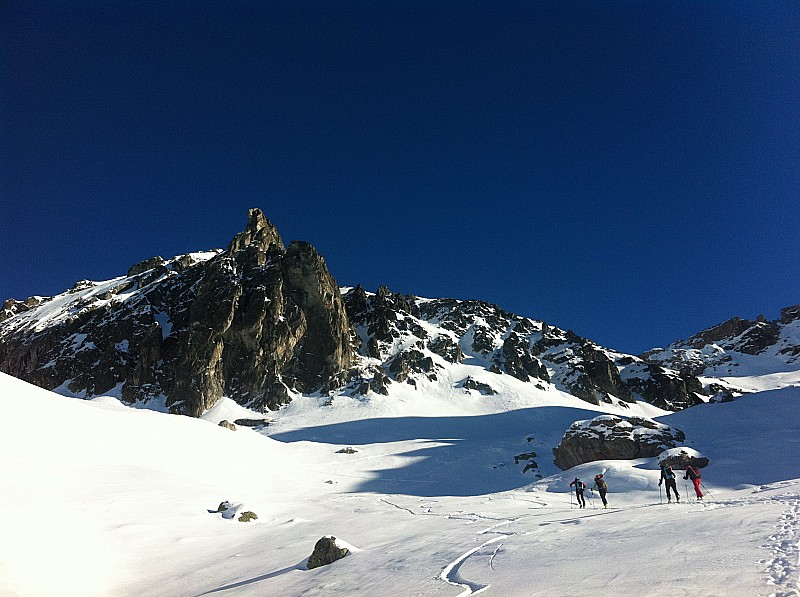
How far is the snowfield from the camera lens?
7.97m

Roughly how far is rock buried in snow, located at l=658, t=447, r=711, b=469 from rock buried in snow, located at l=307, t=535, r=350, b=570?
24.7m

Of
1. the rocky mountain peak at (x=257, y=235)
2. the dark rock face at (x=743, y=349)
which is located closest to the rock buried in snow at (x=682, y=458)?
the rocky mountain peak at (x=257, y=235)

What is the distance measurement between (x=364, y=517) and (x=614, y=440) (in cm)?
2438

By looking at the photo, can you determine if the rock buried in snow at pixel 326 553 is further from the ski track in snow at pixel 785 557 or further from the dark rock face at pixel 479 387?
the dark rock face at pixel 479 387

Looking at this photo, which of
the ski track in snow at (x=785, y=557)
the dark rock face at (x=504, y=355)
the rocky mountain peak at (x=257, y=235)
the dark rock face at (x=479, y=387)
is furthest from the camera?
the rocky mountain peak at (x=257, y=235)

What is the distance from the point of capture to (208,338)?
84938 millimetres

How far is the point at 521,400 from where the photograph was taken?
8869 centimetres

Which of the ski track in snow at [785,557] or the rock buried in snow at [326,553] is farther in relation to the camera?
the rock buried in snow at [326,553]

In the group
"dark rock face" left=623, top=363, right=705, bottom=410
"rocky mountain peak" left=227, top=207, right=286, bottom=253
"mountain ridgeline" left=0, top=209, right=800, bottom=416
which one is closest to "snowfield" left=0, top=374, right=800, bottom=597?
"mountain ridgeline" left=0, top=209, right=800, bottom=416

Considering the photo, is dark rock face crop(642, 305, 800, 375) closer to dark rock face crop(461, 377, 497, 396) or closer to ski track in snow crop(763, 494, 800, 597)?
dark rock face crop(461, 377, 497, 396)

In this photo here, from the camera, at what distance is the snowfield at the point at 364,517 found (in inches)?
314

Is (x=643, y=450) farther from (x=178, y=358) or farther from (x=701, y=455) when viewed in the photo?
(x=178, y=358)

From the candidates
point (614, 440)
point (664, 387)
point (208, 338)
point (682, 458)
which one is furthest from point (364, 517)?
point (664, 387)

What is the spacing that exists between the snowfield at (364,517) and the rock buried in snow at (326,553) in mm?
361
